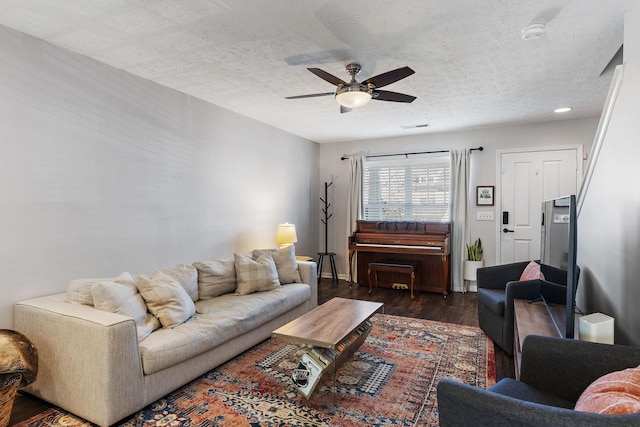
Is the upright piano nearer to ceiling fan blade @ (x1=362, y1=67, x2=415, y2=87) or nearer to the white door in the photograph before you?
the white door

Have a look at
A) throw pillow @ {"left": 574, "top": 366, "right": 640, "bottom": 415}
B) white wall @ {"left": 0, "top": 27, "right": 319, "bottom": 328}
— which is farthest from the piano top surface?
throw pillow @ {"left": 574, "top": 366, "right": 640, "bottom": 415}

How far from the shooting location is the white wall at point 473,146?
4.77m

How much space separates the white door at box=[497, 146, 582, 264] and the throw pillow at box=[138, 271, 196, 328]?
14.5ft

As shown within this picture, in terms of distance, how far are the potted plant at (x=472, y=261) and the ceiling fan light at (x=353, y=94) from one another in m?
3.40

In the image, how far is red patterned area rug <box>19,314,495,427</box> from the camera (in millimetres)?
2072

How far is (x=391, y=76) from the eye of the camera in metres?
2.52

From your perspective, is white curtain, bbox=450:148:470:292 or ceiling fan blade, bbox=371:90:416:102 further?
white curtain, bbox=450:148:470:292

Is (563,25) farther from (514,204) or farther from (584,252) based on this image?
(514,204)

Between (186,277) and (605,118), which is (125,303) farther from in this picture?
(605,118)

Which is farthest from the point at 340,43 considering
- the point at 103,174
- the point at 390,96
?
the point at 103,174

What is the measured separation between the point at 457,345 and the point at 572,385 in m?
1.71

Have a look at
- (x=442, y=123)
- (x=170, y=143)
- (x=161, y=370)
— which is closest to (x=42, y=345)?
(x=161, y=370)

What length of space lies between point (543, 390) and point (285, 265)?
277 cm

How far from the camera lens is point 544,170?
4.89 m
